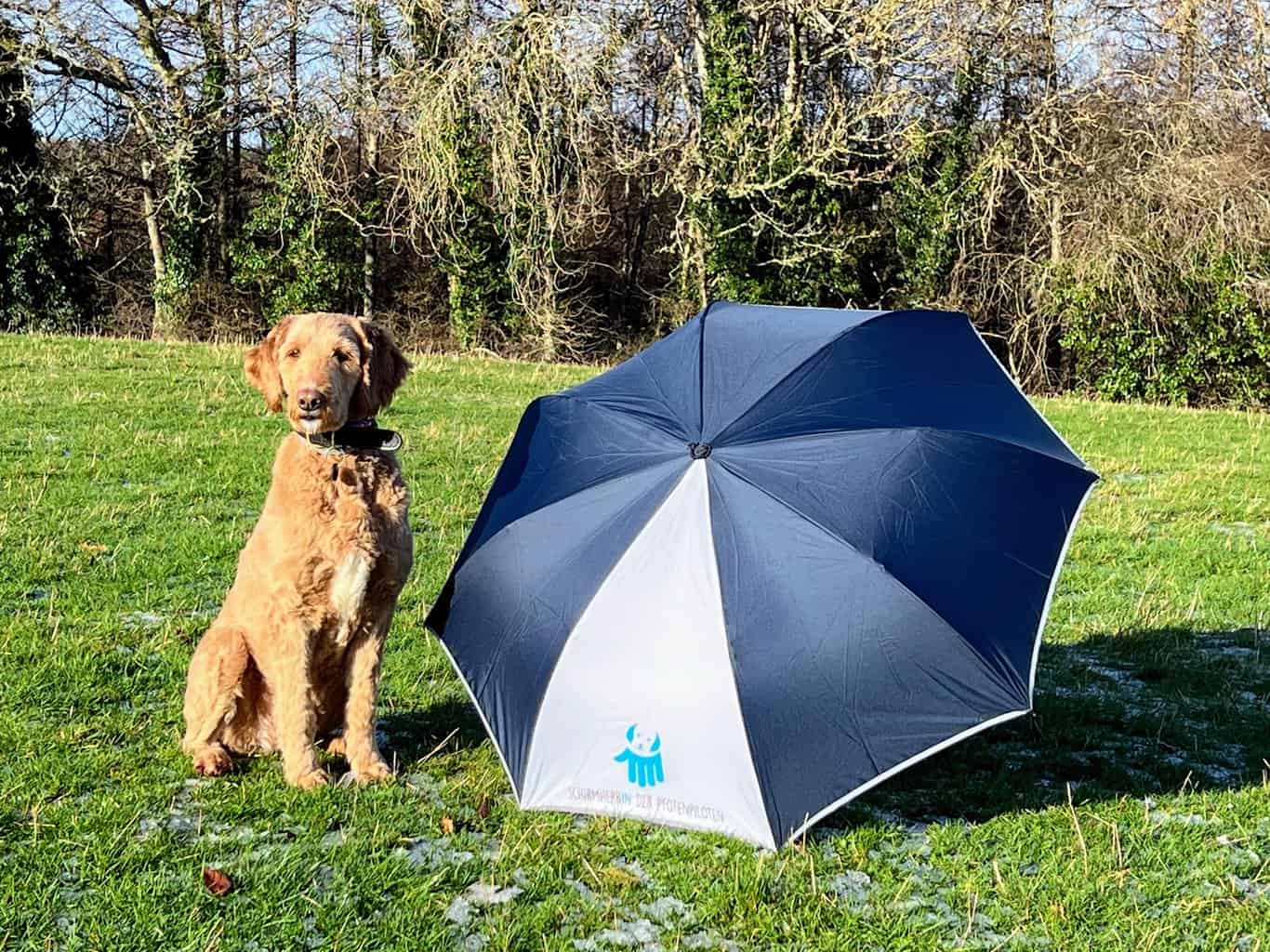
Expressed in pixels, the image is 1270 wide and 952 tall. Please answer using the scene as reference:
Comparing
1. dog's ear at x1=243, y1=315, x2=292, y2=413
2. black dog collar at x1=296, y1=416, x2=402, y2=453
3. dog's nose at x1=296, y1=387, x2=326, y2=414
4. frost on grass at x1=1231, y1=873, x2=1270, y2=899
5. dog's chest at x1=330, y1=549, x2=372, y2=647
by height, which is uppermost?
dog's ear at x1=243, y1=315, x2=292, y2=413

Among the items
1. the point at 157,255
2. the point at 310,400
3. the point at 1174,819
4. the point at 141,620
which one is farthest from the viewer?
the point at 157,255

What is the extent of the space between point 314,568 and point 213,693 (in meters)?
0.66

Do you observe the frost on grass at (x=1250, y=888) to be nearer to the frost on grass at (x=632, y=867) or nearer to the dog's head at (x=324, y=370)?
the frost on grass at (x=632, y=867)

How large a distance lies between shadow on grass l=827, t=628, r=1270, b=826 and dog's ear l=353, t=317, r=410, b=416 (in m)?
2.22

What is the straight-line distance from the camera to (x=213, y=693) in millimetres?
3986

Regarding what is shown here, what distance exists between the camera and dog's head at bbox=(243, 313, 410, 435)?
3.77 m

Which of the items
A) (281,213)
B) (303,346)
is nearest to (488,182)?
(281,213)

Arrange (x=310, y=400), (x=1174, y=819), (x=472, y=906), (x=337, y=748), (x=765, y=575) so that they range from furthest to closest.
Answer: (x=337, y=748)
(x=1174, y=819)
(x=310, y=400)
(x=765, y=575)
(x=472, y=906)

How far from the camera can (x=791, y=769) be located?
3.34m

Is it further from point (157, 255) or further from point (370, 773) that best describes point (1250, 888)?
point (157, 255)

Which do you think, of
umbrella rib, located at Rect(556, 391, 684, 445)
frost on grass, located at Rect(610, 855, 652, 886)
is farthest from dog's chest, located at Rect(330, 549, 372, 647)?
frost on grass, located at Rect(610, 855, 652, 886)

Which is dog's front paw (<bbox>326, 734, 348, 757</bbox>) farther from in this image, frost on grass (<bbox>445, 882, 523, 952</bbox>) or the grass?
frost on grass (<bbox>445, 882, 523, 952</bbox>)

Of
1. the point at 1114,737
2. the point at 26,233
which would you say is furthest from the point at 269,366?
the point at 26,233

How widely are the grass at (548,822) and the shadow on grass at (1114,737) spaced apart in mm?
15
